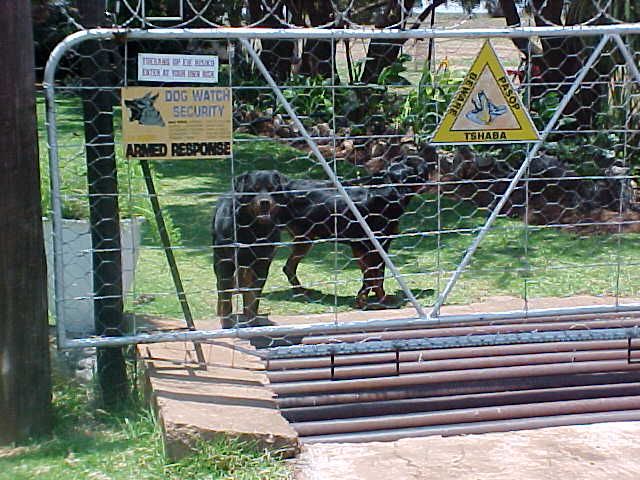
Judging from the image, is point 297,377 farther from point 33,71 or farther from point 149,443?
point 33,71

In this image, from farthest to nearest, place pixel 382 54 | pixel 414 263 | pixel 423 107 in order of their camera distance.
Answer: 1. pixel 382 54
2. pixel 423 107
3. pixel 414 263

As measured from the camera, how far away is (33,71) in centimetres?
384

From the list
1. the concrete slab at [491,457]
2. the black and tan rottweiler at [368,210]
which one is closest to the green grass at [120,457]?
the concrete slab at [491,457]

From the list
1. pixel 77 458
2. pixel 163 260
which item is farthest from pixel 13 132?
pixel 163 260

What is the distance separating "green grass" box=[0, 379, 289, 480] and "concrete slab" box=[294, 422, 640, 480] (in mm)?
241

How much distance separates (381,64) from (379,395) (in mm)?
11709

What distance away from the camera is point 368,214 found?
6680 millimetres

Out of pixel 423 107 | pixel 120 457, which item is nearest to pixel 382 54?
pixel 423 107

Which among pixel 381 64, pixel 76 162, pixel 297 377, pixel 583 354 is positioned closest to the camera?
pixel 297 377

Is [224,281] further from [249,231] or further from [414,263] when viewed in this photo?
[414,263]

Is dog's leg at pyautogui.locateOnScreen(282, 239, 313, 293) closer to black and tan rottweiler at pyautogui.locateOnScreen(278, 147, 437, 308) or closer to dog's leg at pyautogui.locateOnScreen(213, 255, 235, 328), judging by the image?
black and tan rottweiler at pyautogui.locateOnScreen(278, 147, 437, 308)

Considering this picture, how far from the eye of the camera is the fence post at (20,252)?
12.3 ft

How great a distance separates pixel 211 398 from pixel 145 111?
4.50 feet

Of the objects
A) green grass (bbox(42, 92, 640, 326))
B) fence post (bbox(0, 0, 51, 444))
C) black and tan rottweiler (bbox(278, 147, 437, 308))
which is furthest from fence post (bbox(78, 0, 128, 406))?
black and tan rottweiler (bbox(278, 147, 437, 308))
